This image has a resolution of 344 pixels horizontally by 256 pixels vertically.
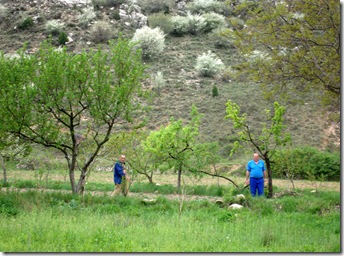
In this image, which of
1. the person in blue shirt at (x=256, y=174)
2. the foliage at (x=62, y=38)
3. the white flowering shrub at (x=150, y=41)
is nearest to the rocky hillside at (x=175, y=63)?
the foliage at (x=62, y=38)

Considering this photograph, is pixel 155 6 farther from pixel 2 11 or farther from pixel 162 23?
pixel 2 11

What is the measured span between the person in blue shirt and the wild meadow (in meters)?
1.12

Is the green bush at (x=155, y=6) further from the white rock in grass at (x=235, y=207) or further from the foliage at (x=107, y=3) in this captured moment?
the white rock in grass at (x=235, y=207)

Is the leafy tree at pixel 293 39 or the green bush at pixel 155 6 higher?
the green bush at pixel 155 6

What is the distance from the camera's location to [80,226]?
8.74 metres

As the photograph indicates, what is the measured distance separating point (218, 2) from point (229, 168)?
1505 inches

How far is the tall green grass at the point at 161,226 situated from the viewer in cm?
759

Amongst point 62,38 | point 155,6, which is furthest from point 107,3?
point 62,38

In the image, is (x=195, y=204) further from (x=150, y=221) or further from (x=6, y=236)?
(x=6, y=236)

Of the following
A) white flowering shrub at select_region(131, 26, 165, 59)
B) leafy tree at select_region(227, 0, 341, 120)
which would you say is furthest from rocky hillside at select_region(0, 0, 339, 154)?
leafy tree at select_region(227, 0, 341, 120)

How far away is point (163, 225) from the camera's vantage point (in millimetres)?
9398

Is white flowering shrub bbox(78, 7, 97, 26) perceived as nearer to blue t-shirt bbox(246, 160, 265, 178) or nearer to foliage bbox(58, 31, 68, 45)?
foliage bbox(58, 31, 68, 45)

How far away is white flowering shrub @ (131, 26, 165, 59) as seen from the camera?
44.3 meters

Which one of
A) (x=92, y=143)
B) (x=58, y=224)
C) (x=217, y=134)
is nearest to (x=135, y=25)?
(x=217, y=134)
